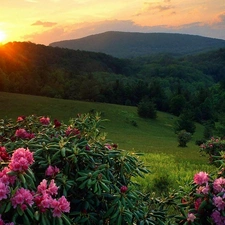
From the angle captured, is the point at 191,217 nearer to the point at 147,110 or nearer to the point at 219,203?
the point at 219,203

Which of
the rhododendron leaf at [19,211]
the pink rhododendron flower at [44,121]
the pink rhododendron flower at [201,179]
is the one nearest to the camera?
the rhododendron leaf at [19,211]

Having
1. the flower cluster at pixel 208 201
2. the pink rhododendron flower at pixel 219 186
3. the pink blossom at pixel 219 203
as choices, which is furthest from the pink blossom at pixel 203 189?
the pink blossom at pixel 219 203

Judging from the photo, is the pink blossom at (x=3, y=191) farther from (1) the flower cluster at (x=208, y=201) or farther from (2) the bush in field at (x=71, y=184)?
(1) the flower cluster at (x=208, y=201)

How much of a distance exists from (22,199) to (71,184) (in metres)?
1.06

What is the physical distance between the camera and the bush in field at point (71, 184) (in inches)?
153

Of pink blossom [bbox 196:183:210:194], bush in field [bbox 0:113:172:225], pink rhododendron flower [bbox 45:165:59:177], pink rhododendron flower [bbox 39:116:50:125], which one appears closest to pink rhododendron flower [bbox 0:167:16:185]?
bush in field [bbox 0:113:172:225]

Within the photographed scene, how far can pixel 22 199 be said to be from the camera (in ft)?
12.4

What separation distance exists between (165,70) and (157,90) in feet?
254

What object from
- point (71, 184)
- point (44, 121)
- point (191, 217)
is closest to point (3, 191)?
point (71, 184)

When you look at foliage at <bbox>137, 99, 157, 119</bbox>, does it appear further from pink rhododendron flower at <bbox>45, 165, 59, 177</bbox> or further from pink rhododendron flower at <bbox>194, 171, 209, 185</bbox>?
pink rhododendron flower at <bbox>45, 165, 59, 177</bbox>

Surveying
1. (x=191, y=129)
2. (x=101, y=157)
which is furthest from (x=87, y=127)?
(x=191, y=129)

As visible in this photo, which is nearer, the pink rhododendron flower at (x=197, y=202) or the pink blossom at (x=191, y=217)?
the pink blossom at (x=191, y=217)

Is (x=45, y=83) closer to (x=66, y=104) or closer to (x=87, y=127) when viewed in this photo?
(x=66, y=104)

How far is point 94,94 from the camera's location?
75688mm
